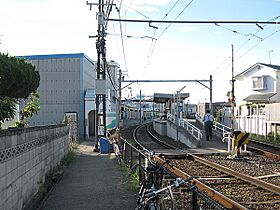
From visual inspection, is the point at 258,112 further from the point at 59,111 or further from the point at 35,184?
the point at 35,184

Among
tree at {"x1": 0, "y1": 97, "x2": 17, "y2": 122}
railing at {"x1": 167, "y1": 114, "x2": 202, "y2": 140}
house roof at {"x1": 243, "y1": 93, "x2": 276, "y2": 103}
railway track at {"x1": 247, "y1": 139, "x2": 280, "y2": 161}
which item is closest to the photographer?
tree at {"x1": 0, "y1": 97, "x2": 17, "y2": 122}

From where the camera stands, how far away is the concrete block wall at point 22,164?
598 centimetres

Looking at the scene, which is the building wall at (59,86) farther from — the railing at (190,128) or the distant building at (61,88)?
the railing at (190,128)

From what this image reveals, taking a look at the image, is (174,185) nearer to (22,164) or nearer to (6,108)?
(22,164)

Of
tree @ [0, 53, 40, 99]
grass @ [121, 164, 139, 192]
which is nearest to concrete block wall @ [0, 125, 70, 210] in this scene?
tree @ [0, 53, 40, 99]

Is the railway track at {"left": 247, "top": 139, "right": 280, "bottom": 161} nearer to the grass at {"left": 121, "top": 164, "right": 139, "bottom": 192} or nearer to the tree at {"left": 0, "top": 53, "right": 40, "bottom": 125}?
the grass at {"left": 121, "top": 164, "right": 139, "bottom": 192}

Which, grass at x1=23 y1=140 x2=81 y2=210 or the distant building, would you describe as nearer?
grass at x1=23 y1=140 x2=81 y2=210

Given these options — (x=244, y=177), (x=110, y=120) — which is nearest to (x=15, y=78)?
(x=244, y=177)

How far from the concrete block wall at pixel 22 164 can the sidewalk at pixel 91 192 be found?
511mm

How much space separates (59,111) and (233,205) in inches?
1130

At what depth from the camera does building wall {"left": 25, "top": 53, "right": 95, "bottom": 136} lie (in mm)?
32531

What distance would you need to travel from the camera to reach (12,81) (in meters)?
8.20

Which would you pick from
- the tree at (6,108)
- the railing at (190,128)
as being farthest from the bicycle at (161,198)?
the railing at (190,128)

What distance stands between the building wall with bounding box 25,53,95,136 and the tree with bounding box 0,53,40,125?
23.2m
